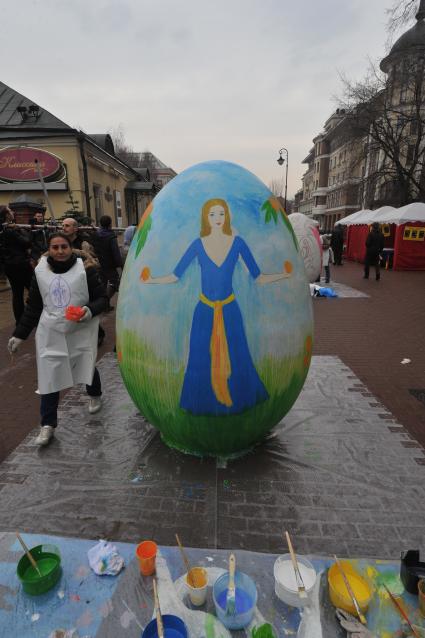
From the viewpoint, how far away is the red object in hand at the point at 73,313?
3.37 m

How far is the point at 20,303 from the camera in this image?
7.38m

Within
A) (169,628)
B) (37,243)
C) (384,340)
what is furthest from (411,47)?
(169,628)

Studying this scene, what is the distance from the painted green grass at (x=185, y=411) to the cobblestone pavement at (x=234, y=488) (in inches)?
14.5

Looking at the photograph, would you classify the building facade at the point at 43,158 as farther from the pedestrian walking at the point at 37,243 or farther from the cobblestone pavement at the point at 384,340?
the cobblestone pavement at the point at 384,340

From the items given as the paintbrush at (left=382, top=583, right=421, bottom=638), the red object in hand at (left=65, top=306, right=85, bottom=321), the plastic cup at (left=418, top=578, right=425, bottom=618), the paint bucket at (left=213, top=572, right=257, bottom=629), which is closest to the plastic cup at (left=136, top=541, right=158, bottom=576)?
the paint bucket at (left=213, top=572, right=257, bottom=629)

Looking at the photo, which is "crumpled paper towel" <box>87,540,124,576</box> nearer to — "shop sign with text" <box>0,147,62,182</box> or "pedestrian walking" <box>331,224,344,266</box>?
"shop sign with text" <box>0,147,62,182</box>

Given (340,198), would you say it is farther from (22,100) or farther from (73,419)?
(73,419)

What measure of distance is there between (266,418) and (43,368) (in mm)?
2070

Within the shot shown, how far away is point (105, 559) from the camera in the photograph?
2.32 metres

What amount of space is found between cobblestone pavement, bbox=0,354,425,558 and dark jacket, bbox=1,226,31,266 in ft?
13.6

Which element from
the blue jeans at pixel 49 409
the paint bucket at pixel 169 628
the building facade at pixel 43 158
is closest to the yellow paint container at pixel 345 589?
the paint bucket at pixel 169 628

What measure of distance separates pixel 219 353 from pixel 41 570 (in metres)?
1.69

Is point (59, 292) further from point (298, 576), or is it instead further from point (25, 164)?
point (25, 164)

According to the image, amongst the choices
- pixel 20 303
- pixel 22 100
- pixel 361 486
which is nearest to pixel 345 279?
pixel 20 303
